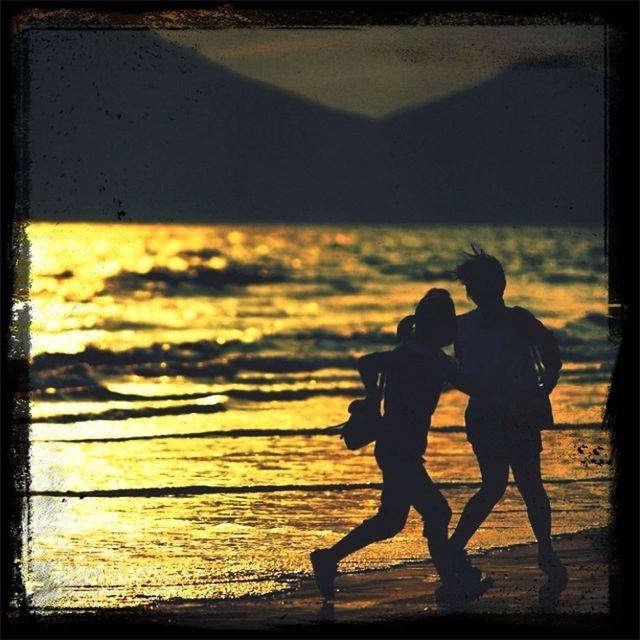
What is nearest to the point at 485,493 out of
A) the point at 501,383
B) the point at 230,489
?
the point at 501,383

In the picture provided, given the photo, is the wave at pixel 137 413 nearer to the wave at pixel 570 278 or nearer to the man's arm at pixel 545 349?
the man's arm at pixel 545 349

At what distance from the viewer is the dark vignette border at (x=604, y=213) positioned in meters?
7.64

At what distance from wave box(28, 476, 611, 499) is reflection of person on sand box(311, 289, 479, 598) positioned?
2.93m

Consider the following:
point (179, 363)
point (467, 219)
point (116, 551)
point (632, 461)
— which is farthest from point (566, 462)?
point (467, 219)

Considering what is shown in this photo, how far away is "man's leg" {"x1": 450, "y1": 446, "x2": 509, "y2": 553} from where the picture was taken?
304 inches

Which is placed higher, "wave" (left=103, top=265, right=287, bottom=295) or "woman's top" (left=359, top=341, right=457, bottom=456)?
"wave" (left=103, top=265, right=287, bottom=295)

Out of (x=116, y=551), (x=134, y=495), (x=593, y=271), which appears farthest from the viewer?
(x=593, y=271)

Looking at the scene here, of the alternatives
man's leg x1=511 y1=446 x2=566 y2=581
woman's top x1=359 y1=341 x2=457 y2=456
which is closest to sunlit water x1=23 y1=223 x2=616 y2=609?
man's leg x1=511 y1=446 x2=566 y2=581

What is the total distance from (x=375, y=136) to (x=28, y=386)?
41.8 meters

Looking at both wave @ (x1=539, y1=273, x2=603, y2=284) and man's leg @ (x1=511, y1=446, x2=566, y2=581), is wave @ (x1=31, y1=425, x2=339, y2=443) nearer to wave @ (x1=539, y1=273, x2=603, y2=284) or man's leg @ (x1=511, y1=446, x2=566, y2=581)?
man's leg @ (x1=511, y1=446, x2=566, y2=581)

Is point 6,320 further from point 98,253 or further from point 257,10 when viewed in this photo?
point 98,253

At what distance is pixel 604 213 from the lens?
8.02 meters

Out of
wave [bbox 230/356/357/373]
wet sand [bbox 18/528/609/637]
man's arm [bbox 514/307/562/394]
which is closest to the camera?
wet sand [bbox 18/528/609/637]

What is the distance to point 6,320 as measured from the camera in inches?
308
